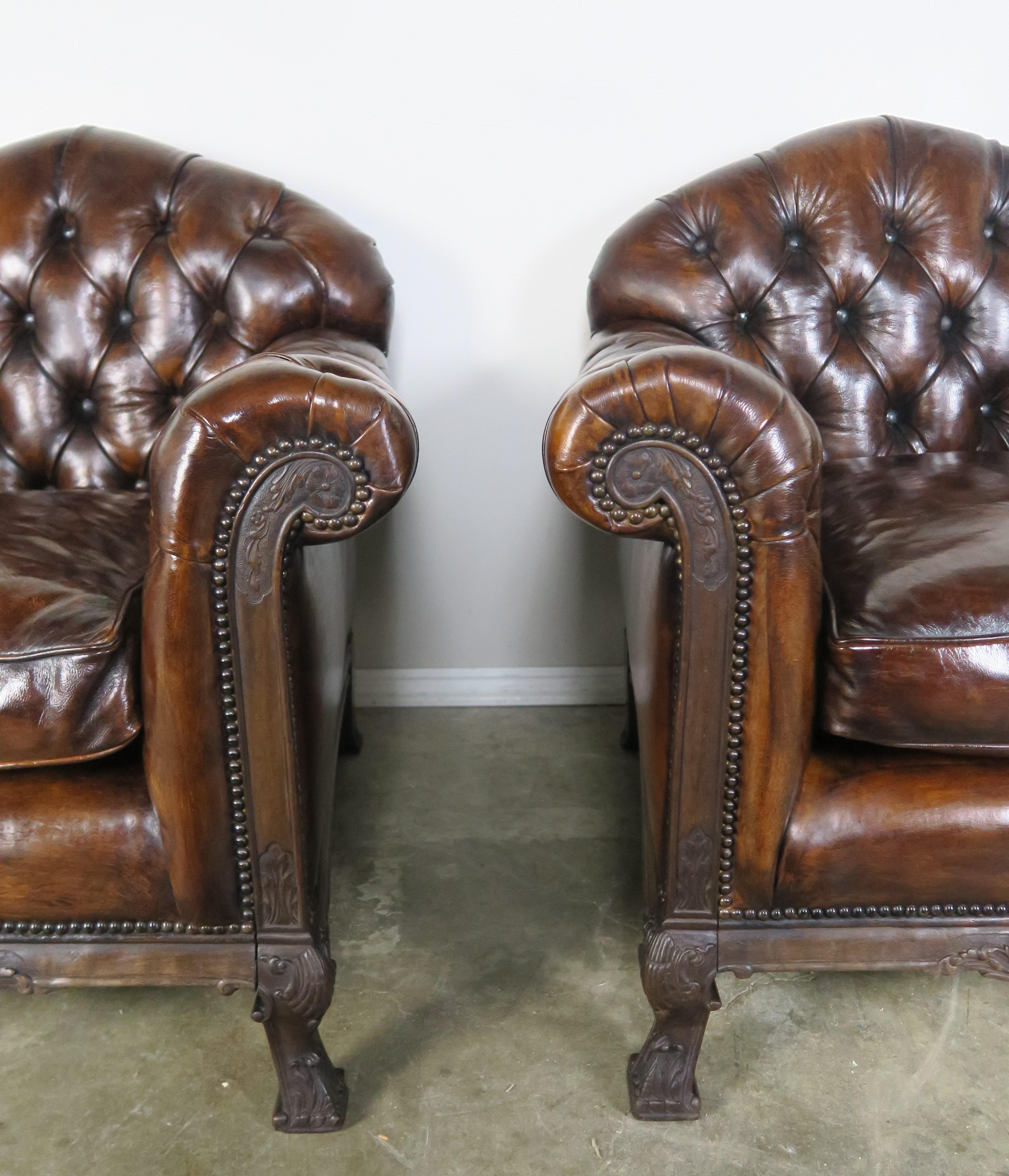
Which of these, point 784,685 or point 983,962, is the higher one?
point 784,685

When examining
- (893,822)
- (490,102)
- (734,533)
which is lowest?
(893,822)

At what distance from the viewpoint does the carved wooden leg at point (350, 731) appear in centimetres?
175

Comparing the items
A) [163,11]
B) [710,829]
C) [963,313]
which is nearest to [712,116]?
[963,313]

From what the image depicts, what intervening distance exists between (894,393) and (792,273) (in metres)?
0.22

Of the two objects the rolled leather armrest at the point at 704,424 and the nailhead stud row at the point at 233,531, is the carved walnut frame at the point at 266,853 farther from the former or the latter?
the rolled leather armrest at the point at 704,424

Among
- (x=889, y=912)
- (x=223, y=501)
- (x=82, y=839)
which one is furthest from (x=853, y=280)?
(x=82, y=839)

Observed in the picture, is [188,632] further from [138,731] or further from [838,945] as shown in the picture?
[838,945]

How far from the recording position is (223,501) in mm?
921

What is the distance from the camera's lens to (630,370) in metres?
0.92

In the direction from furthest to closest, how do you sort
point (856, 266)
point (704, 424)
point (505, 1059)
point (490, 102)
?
1. point (490, 102)
2. point (856, 266)
3. point (505, 1059)
4. point (704, 424)

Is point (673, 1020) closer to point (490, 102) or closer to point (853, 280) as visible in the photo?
point (853, 280)

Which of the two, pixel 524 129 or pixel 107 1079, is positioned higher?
pixel 524 129

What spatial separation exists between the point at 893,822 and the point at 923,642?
18cm

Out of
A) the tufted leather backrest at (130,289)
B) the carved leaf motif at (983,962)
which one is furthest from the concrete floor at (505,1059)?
the tufted leather backrest at (130,289)
